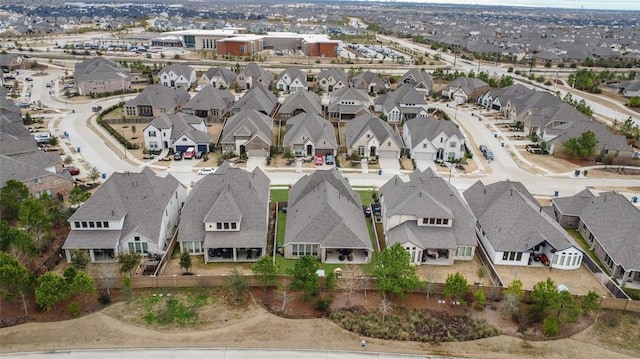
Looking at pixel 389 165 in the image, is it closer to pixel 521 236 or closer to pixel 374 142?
pixel 374 142

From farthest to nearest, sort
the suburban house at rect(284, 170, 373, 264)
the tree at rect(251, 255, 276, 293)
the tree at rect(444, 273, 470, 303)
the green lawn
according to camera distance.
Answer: the green lawn, the suburban house at rect(284, 170, 373, 264), the tree at rect(251, 255, 276, 293), the tree at rect(444, 273, 470, 303)

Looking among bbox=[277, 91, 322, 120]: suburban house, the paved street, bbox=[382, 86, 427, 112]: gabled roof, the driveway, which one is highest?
bbox=[382, 86, 427, 112]: gabled roof

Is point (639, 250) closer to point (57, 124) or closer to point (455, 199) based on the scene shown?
point (455, 199)

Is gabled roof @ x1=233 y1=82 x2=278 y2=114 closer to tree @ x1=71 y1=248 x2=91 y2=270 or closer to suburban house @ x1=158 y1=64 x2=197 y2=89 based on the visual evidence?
suburban house @ x1=158 y1=64 x2=197 y2=89

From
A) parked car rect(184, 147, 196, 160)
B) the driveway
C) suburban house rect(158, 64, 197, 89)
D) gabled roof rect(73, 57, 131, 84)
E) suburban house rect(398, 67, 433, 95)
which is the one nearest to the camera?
the driveway

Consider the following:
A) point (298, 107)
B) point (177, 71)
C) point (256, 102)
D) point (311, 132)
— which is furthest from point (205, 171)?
point (177, 71)

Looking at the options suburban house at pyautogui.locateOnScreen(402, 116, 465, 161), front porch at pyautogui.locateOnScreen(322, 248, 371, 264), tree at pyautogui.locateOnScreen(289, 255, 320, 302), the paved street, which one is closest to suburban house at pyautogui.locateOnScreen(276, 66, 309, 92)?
suburban house at pyautogui.locateOnScreen(402, 116, 465, 161)

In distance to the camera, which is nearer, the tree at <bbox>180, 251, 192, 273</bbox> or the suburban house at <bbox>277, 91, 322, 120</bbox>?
the tree at <bbox>180, 251, 192, 273</bbox>

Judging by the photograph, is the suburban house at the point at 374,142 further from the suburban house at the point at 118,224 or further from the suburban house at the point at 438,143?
the suburban house at the point at 118,224
